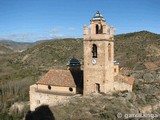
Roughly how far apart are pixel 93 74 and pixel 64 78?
15.5 ft

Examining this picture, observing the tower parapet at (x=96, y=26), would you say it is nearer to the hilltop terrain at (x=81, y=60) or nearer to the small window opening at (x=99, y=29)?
the small window opening at (x=99, y=29)

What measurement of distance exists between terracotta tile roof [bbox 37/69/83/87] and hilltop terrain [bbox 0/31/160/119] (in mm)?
4786

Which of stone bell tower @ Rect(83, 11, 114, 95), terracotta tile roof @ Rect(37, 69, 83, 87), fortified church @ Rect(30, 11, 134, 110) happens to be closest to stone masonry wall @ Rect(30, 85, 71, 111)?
fortified church @ Rect(30, 11, 134, 110)

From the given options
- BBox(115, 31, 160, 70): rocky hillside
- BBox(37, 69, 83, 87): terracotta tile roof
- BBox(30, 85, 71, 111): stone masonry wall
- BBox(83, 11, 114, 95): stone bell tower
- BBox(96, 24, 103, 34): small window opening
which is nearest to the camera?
BBox(83, 11, 114, 95): stone bell tower

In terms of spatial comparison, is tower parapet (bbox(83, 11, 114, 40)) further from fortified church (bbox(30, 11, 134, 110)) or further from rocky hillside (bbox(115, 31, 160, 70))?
rocky hillside (bbox(115, 31, 160, 70))

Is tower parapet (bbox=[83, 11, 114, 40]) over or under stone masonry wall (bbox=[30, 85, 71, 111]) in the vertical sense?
over

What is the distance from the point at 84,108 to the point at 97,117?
180 centimetres

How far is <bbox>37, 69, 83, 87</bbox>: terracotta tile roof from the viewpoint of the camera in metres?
31.5

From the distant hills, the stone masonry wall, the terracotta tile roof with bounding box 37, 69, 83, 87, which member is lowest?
the stone masonry wall

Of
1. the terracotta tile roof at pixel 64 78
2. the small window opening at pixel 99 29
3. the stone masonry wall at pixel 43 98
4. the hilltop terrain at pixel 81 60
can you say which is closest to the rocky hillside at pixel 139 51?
the hilltop terrain at pixel 81 60

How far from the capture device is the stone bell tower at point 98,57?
2862 centimetres

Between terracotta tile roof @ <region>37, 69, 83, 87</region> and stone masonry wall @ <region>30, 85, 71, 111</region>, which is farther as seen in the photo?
stone masonry wall @ <region>30, 85, 71, 111</region>

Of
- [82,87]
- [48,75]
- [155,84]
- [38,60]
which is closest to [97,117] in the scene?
[82,87]

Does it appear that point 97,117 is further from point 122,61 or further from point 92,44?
point 122,61
